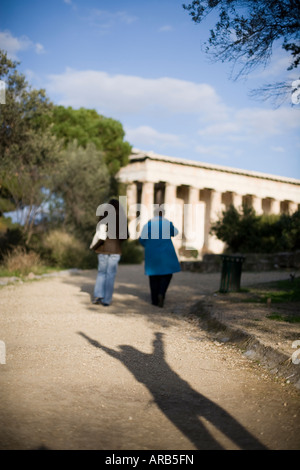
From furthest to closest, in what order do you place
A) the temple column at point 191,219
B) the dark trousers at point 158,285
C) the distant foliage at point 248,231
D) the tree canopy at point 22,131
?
the temple column at point 191,219
the distant foliage at point 248,231
the tree canopy at point 22,131
the dark trousers at point 158,285

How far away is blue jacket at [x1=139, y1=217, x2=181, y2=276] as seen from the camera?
352 inches

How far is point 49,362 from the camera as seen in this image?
15.0ft

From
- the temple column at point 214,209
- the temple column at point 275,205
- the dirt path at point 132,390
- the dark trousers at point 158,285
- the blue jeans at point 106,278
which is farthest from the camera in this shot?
the temple column at point 275,205

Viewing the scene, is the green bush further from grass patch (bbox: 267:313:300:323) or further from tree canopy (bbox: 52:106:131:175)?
grass patch (bbox: 267:313:300:323)

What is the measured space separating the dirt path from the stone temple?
24944mm

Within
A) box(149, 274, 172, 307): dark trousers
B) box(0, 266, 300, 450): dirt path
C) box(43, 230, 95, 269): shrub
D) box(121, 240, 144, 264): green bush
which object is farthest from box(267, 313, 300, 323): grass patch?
box(121, 240, 144, 264): green bush

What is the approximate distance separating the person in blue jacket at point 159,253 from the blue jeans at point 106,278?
735 mm

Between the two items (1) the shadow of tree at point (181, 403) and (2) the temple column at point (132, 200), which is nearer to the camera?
(1) the shadow of tree at point (181, 403)

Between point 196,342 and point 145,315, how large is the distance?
6.60ft

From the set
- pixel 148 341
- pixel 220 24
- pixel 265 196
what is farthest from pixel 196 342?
pixel 265 196

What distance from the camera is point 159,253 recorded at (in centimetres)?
900

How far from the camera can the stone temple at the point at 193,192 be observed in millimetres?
35344

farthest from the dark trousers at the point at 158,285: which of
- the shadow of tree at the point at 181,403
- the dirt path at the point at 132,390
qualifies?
the shadow of tree at the point at 181,403

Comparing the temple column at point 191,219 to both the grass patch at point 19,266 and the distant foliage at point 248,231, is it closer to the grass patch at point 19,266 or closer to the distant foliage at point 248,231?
the distant foliage at point 248,231
